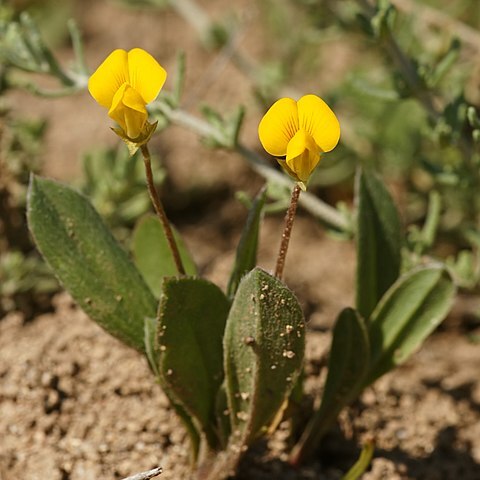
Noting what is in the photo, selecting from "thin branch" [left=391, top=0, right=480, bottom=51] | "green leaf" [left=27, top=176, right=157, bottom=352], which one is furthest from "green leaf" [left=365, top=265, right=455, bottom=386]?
"thin branch" [left=391, top=0, right=480, bottom=51]

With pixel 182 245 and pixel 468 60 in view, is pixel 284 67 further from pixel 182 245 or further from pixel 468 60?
pixel 182 245

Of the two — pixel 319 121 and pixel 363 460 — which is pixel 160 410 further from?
pixel 319 121

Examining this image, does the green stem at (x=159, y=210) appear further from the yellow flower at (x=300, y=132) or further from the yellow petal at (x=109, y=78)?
the yellow flower at (x=300, y=132)

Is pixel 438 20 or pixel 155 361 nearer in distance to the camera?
pixel 155 361

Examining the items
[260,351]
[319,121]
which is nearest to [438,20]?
[319,121]

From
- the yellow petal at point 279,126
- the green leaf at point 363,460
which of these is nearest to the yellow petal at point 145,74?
the yellow petal at point 279,126
